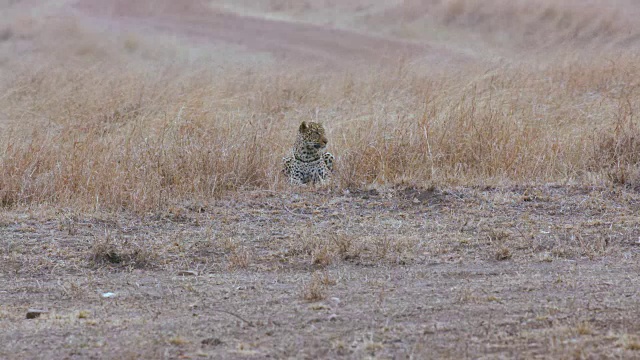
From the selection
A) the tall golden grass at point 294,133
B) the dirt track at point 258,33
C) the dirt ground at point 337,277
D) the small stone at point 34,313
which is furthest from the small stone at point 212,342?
the dirt track at point 258,33

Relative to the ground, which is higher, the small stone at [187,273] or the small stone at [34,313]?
the small stone at [187,273]

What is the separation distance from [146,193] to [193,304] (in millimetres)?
2122

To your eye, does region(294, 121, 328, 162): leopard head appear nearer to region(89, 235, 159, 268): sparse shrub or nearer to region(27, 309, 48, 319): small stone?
region(89, 235, 159, 268): sparse shrub

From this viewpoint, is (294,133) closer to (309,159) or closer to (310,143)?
(310,143)

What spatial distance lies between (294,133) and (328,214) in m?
2.92

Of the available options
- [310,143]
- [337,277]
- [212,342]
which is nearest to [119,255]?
[337,277]

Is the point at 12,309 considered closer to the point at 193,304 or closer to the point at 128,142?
the point at 193,304

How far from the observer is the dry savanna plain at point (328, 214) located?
4176 millimetres

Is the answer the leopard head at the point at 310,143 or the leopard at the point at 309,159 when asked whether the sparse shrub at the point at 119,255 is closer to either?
the leopard at the point at 309,159

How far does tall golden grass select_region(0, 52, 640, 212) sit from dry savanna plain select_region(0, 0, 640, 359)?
1.0 inches

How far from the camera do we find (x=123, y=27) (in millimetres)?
23875

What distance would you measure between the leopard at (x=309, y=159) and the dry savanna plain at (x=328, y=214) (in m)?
0.17

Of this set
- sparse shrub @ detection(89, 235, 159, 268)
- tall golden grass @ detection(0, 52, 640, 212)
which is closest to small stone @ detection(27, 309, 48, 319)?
sparse shrub @ detection(89, 235, 159, 268)

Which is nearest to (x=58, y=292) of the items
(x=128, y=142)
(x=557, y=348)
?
(x=557, y=348)
